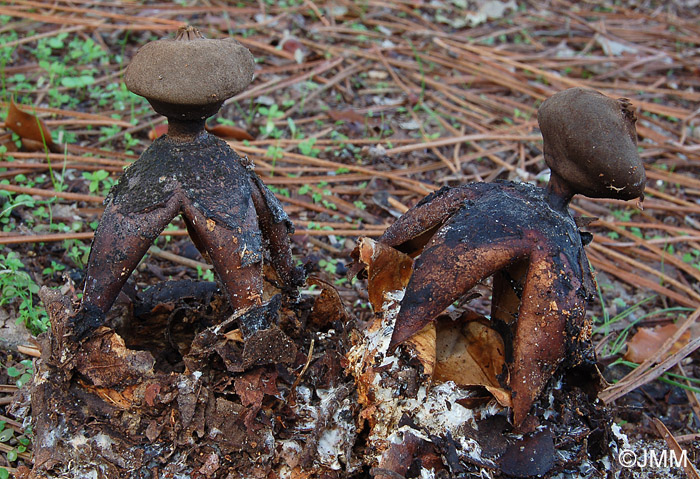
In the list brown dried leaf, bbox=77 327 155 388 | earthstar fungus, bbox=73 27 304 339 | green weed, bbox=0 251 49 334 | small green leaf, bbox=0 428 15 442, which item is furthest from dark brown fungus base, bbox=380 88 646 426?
green weed, bbox=0 251 49 334

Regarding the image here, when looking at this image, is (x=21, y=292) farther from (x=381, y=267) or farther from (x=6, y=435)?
(x=381, y=267)

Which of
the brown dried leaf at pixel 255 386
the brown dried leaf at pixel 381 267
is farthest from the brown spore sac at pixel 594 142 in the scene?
the brown dried leaf at pixel 255 386

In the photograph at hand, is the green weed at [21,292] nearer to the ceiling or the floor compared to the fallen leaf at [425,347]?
nearer to the floor

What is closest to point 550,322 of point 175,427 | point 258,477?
point 258,477

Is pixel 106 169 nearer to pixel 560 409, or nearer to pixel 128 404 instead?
pixel 128 404

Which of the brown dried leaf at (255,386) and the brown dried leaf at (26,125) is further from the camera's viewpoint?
the brown dried leaf at (26,125)

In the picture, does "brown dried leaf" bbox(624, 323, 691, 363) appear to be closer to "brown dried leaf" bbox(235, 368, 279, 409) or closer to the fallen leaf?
the fallen leaf

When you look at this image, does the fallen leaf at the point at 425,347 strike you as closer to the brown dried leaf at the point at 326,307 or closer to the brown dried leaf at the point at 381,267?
the brown dried leaf at the point at 381,267
